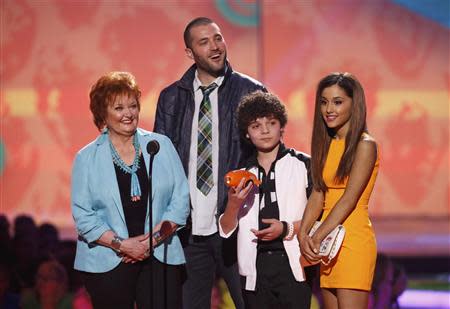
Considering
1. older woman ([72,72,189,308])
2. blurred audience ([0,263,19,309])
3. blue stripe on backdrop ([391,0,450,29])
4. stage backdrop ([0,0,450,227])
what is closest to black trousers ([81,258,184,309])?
older woman ([72,72,189,308])

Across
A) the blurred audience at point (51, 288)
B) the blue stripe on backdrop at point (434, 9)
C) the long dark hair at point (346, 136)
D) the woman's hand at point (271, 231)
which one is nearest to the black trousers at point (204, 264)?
the woman's hand at point (271, 231)

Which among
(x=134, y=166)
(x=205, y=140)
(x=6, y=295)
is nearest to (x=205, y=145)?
(x=205, y=140)

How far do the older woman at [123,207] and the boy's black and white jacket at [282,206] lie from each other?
0.23 meters

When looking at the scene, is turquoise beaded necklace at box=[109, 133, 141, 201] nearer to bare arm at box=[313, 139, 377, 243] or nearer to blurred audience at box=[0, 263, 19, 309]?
bare arm at box=[313, 139, 377, 243]

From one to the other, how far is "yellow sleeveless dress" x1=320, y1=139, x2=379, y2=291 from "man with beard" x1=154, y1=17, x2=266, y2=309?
509 mm

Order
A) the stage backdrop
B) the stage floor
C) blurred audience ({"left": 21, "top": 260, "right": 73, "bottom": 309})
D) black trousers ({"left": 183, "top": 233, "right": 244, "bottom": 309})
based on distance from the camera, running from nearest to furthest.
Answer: black trousers ({"left": 183, "top": 233, "right": 244, "bottom": 309}), blurred audience ({"left": 21, "top": 260, "right": 73, "bottom": 309}), the stage backdrop, the stage floor

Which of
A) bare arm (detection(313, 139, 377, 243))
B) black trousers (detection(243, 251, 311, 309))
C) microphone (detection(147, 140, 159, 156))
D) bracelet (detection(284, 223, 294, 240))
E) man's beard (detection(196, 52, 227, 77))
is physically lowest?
black trousers (detection(243, 251, 311, 309))

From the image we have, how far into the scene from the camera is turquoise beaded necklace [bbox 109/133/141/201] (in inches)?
150

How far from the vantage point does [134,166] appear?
3.86 metres

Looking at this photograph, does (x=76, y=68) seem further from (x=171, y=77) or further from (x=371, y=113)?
(x=371, y=113)

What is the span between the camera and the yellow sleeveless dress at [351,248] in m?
3.70

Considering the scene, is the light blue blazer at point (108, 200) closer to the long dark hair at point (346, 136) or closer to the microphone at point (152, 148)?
the microphone at point (152, 148)

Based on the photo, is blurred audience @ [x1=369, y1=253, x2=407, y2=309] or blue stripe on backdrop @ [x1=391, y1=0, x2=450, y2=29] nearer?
blurred audience @ [x1=369, y1=253, x2=407, y2=309]

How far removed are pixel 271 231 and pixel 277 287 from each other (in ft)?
0.76
